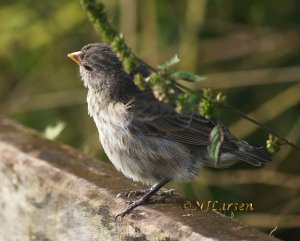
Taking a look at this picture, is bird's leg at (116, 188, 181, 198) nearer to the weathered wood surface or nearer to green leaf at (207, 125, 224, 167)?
the weathered wood surface

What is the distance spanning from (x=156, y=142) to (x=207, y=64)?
2.28 metres

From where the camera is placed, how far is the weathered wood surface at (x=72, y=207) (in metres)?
3.60

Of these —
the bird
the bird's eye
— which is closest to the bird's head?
the bird's eye

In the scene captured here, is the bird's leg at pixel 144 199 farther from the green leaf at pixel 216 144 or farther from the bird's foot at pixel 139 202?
the green leaf at pixel 216 144

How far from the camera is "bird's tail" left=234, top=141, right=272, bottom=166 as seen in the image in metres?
4.44

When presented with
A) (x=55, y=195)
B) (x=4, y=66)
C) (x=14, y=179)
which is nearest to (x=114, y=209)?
(x=55, y=195)

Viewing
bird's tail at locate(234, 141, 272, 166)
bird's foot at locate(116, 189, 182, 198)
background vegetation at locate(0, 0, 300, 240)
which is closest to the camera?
bird's foot at locate(116, 189, 182, 198)

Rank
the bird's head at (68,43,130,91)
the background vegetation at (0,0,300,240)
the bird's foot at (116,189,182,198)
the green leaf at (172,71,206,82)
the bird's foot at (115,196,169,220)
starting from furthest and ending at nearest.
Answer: the background vegetation at (0,0,300,240)
the bird's head at (68,43,130,91)
the bird's foot at (116,189,182,198)
the bird's foot at (115,196,169,220)
the green leaf at (172,71,206,82)

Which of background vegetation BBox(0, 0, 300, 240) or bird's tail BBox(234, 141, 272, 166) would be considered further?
background vegetation BBox(0, 0, 300, 240)

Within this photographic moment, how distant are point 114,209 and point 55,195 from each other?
16.4 inches

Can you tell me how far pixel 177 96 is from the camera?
3158 millimetres

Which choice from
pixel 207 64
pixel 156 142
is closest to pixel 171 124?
pixel 156 142

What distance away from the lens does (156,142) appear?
4539 mm

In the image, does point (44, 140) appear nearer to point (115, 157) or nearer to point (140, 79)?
point (115, 157)
